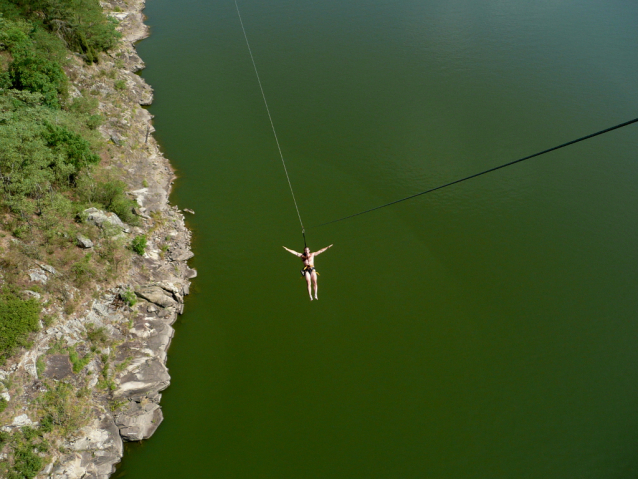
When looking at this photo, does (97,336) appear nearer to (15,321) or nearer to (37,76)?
(15,321)

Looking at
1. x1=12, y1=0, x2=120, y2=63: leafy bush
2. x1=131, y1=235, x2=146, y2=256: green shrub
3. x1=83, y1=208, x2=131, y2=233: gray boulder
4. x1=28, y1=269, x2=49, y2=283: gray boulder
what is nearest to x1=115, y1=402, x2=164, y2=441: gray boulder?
x1=28, y1=269, x2=49, y2=283: gray boulder

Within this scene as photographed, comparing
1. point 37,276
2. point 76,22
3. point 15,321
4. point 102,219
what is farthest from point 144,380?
point 76,22

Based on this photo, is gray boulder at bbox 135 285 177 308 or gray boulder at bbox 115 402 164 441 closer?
gray boulder at bbox 115 402 164 441

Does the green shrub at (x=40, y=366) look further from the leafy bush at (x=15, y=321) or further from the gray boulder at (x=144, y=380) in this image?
the gray boulder at (x=144, y=380)

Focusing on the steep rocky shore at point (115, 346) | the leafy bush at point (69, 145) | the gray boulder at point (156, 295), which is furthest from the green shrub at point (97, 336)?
the leafy bush at point (69, 145)

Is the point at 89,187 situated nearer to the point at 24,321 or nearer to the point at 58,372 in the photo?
the point at 24,321

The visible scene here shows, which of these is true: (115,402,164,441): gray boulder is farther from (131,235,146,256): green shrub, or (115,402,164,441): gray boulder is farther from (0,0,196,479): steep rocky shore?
(131,235,146,256): green shrub
